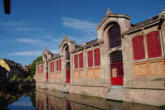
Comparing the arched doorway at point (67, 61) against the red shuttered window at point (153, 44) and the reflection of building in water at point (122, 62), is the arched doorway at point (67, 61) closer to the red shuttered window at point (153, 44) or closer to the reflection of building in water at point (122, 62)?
the reflection of building in water at point (122, 62)

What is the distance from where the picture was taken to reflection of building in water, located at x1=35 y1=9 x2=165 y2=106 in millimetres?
11719

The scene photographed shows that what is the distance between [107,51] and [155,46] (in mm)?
5924

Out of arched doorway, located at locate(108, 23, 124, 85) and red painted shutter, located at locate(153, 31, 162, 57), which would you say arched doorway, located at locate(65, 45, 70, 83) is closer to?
arched doorway, located at locate(108, 23, 124, 85)

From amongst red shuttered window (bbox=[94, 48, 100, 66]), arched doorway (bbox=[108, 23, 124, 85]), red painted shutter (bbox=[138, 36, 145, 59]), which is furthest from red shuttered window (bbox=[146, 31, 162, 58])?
red shuttered window (bbox=[94, 48, 100, 66])

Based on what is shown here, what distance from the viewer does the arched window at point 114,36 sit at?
16.0 metres

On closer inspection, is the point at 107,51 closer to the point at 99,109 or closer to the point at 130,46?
the point at 130,46

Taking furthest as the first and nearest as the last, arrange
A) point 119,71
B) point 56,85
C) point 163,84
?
point 56,85 → point 119,71 → point 163,84

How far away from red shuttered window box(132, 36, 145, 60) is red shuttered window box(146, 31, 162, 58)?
0.59m

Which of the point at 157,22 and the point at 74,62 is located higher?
the point at 157,22

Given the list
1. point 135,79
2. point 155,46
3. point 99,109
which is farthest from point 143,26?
point 99,109

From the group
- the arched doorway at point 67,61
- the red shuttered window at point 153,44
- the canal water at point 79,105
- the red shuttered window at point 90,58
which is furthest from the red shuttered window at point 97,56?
the arched doorway at point 67,61

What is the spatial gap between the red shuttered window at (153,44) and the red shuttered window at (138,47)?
594mm

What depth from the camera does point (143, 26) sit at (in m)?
12.8

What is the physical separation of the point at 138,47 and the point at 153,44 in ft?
4.86
